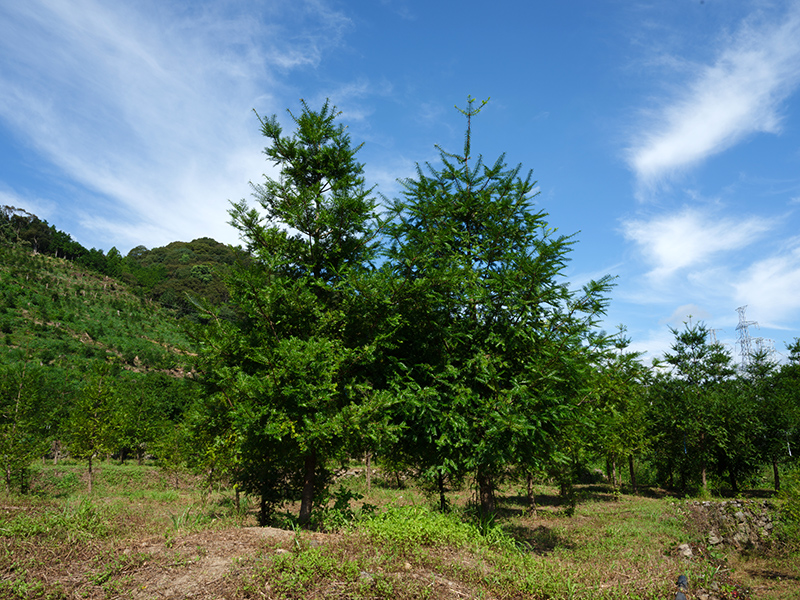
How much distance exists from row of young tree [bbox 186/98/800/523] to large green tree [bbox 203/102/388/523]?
0.13 feet

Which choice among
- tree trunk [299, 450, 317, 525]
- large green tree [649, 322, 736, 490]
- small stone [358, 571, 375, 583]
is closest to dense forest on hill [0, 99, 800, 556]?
tree trunk [299, 450, 317, 525]

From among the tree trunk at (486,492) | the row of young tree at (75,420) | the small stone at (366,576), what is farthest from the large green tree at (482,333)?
the row of young tree at (75,420)

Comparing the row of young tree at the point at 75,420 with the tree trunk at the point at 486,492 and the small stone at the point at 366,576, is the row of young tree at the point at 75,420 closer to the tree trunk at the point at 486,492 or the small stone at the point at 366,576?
the small stone at the point at 366,576

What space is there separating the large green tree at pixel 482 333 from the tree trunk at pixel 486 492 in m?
0.03

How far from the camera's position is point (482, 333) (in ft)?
32.9

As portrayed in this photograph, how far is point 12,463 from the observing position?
61.1 ft

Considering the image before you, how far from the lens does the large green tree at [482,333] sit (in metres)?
8.77

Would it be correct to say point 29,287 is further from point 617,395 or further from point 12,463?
point 617,395

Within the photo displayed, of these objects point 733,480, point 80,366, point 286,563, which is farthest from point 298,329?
point 80,366

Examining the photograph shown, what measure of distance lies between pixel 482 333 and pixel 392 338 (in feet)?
6.93

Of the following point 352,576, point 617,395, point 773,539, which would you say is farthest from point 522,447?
point 617,395

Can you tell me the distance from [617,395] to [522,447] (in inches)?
522

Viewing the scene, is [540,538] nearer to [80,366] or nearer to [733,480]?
[733,480]

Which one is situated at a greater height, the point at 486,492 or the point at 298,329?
the point at 298,329
